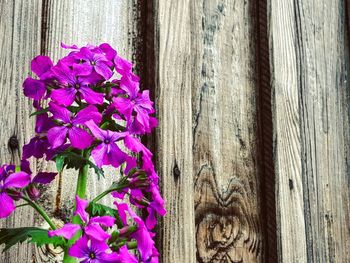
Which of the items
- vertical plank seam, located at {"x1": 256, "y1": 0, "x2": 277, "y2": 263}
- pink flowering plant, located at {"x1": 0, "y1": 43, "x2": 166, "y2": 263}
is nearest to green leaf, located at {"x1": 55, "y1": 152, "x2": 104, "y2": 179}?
pink flowering plant, located at {"x1": 0, "y1": 43, "x2": 166, "y2": 263}

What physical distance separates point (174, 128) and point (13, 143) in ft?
1.54

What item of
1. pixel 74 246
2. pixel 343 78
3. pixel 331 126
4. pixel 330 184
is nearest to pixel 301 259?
pixel 330 184

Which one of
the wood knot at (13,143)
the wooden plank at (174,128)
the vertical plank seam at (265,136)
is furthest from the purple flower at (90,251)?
the vertical plank seam at (265,136)

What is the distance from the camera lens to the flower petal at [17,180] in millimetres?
1199

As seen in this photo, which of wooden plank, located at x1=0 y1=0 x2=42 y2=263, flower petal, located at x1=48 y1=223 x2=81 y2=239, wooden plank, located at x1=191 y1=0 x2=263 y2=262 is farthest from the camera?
wooden plank, located at x1=191 y1=0 x2=263 y2=262

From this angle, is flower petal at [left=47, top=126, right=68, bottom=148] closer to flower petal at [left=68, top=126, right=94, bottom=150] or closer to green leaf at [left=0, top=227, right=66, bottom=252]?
flower petal at [left=68, top=126, right=94, bottom=150]

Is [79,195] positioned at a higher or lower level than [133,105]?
lower

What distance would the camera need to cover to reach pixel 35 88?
1.29 metres

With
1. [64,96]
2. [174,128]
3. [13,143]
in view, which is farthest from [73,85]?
[174,128]

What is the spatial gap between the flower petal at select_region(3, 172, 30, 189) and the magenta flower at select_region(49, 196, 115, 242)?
0.36ft

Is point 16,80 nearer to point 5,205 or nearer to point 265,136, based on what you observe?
point 5,205

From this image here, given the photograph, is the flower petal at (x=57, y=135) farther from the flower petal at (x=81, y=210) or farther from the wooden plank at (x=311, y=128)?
the wooden plank at (x=311, y=128)

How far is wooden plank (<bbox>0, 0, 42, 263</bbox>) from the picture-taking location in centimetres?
152

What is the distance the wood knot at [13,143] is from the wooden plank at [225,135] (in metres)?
0.56
